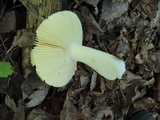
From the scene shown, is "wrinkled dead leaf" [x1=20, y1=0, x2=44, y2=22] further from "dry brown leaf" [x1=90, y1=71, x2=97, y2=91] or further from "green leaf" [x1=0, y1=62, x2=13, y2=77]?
"dry brown leaf" [x1=90, y1=71, x2=97, y2=91]

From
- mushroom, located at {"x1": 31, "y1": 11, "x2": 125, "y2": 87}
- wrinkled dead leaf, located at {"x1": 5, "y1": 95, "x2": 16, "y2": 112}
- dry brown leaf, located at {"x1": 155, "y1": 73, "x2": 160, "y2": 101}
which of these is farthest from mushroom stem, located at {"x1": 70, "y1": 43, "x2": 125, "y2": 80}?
dry brown leaf, located at {"x1": 155, "y1": 73, "x2": 160, "y2": 101}

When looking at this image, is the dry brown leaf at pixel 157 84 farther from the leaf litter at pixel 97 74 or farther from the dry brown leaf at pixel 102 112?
the dry brown leaf at pixel 102 112

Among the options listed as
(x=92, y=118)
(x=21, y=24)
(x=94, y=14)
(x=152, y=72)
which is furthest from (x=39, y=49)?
(x=152, y=72)

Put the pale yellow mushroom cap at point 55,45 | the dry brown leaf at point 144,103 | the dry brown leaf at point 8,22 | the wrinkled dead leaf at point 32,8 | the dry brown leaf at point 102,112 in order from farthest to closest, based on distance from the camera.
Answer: the dry brown leaf at point 144,103 < the dry brown leaf at point 102,112 < the dry brown leaf at point 8,22 < the wrinkled dead leaf at point 32,8 < the pale yellow mushroom cap at point 55,45

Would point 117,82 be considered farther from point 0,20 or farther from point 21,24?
point 0,20

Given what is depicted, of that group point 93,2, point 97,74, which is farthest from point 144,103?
point 93,2

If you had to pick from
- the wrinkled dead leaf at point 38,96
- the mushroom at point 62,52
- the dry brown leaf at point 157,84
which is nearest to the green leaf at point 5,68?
the mushroom at point 62,52

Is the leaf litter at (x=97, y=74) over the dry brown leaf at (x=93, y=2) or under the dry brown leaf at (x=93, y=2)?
under
